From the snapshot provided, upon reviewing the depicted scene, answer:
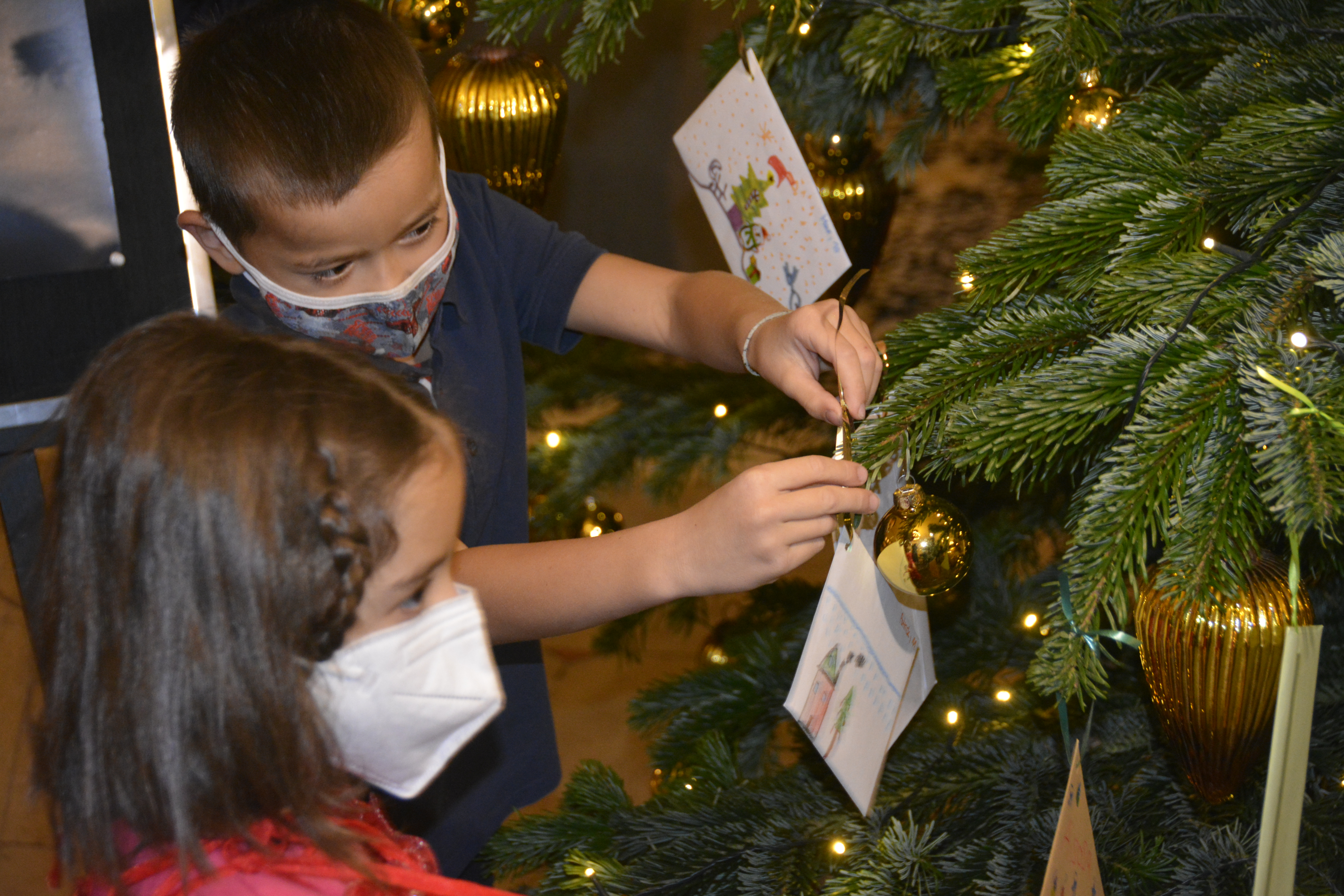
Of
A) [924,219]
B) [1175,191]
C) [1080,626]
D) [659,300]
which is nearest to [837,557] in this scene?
[1080,626]

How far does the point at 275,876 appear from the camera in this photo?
0.54 m

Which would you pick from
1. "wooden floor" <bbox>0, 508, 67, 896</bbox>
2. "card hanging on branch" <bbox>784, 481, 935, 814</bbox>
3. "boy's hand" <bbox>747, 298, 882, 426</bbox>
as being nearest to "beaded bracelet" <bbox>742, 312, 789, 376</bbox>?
"boy's hand" <bbox>747, 298, 882, 426</bbox>

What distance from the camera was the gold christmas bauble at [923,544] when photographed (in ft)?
2.14

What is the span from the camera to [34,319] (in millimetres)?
1068

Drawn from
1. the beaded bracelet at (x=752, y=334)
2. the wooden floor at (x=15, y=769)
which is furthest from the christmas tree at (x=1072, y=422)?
the wooden floor at (x=15, y=769)

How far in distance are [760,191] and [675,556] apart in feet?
1.27

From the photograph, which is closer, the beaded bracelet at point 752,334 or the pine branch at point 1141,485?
the pine branch at point 1141,485

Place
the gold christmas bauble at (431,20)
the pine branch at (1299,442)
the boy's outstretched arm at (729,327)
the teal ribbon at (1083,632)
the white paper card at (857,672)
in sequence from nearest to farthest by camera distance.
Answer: the pine branch at (1299,442) < the teal ribbon at (1083,632) < the white paper card at (857,672) < the boy's outstretched arm at (729,327) < the gold christmas bauble at (431,20)

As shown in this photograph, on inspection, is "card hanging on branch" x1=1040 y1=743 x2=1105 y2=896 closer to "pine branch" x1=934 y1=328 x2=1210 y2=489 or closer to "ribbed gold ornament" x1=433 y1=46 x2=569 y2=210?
"pine branch" x1=934 y1=328 x2=1210 y2=489

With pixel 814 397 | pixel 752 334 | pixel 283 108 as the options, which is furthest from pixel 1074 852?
pixel 283 108

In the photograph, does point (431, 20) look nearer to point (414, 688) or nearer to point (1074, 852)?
point (414, 688)

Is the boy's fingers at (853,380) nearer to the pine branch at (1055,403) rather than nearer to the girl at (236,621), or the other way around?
the pine branch at (1055,403)

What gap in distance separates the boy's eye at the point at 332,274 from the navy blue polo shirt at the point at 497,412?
109mm

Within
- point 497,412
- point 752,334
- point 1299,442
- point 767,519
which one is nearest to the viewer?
point 1299,442
